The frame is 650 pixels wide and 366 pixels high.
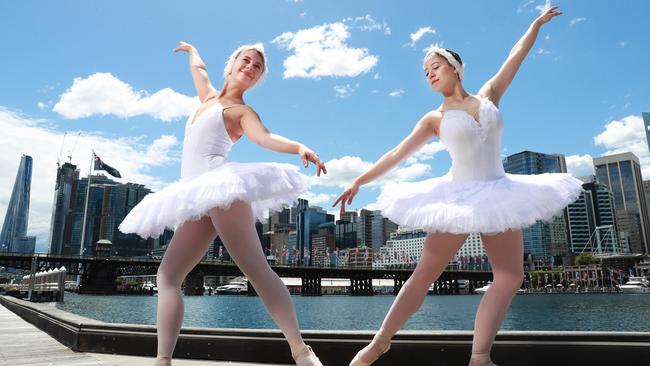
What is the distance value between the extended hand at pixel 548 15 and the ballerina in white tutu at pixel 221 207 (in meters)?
2.37

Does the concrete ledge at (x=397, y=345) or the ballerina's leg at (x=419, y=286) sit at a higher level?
the ballerina's leg at (x=419, y=286)

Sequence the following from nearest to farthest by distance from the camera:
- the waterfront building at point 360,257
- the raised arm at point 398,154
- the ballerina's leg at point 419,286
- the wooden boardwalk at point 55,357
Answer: the ballerina's leg at point 419,286, the raised arm at point 398,154, the wooden boardwalk at point 55,357, the waterfront building at point 360,257

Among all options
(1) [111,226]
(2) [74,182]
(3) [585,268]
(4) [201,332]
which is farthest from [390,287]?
(4) [201,332]

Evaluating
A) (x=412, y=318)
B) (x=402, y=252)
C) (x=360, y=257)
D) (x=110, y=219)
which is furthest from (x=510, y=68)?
(x=110, y=219)

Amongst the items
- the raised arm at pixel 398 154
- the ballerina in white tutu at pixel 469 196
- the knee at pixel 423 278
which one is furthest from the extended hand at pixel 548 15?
the knee at pixel 423 278

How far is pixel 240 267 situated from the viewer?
3.25 m

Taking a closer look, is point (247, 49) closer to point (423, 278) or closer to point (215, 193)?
point (215, 193)

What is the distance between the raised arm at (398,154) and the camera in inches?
140

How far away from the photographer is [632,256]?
139 m

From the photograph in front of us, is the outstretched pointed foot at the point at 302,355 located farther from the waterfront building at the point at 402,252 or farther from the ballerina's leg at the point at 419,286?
the waterfront building at the point at 402,252

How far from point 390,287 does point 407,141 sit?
182m

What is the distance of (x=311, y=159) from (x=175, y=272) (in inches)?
52.7

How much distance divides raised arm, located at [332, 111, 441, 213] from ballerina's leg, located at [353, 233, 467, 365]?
66cm

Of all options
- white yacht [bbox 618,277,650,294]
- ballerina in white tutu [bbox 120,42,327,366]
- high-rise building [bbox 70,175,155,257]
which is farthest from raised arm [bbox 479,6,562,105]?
high-rise building [bbox 70,175,155,257]
